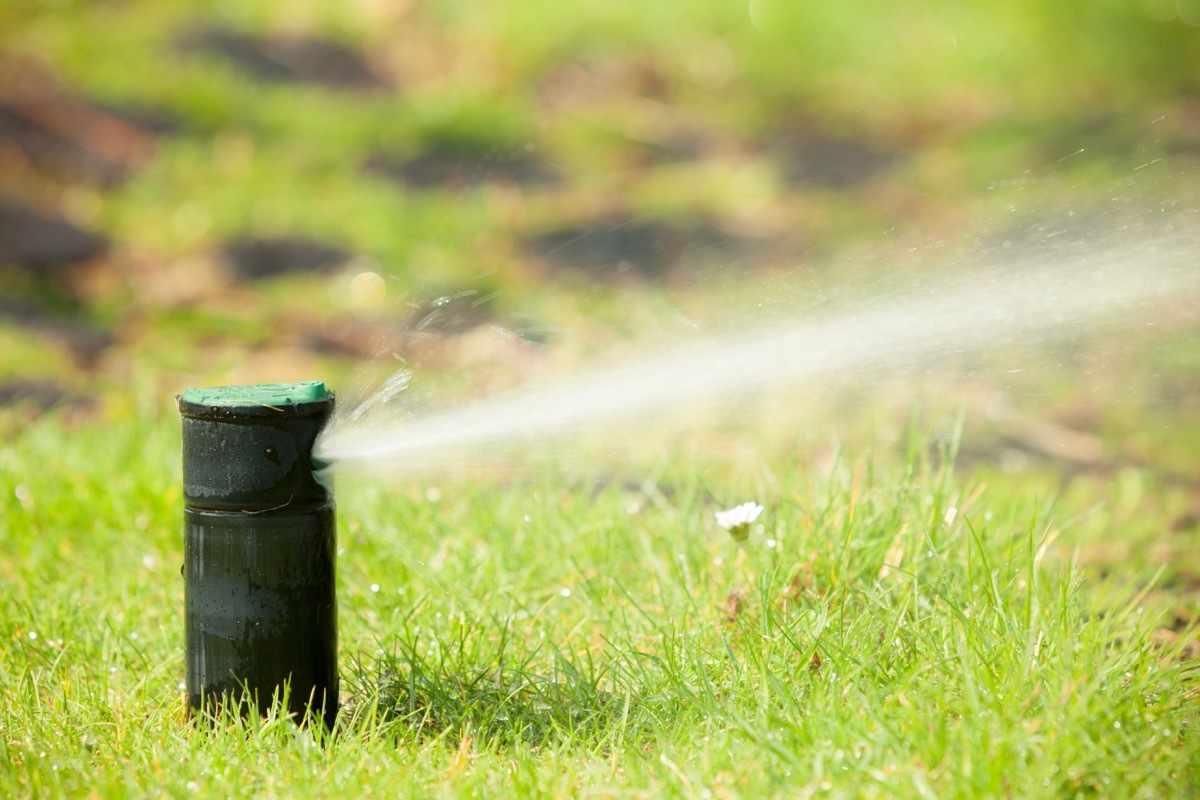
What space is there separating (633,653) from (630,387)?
→ 2.32 feet

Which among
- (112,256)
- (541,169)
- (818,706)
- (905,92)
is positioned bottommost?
(818,706)

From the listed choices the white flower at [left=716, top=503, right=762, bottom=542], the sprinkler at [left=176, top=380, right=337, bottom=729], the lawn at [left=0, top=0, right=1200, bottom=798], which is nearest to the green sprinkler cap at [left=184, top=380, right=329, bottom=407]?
the sprinkler at [left=176, top=380, right=337, bottom=729]

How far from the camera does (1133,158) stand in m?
5.80

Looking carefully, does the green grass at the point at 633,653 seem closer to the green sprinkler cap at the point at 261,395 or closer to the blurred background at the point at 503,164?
the green sprinkler cap at the point at 261,395

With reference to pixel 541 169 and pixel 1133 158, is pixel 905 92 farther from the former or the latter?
pixel 541 169

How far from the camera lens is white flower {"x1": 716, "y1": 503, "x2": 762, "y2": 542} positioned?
2243 millimetres

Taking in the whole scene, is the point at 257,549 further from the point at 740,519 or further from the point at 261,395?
the point at 740,519

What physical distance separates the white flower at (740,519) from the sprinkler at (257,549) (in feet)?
2.24

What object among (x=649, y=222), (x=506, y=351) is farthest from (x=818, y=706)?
(x=649, y=222)

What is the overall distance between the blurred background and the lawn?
3cm

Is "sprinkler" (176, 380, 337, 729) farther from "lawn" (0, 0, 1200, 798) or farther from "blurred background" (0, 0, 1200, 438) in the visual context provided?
"blurred background" (0, 0, 1200, 438)

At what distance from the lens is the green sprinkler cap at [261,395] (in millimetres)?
1879

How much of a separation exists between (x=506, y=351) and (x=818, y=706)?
2.72m

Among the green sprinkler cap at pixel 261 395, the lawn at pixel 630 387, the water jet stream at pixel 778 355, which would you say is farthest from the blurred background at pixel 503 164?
the green sprinkler cap at pixel 261 395
